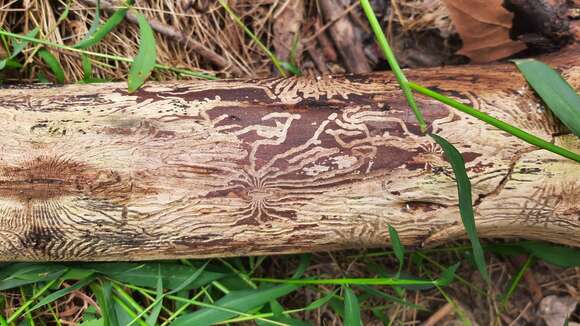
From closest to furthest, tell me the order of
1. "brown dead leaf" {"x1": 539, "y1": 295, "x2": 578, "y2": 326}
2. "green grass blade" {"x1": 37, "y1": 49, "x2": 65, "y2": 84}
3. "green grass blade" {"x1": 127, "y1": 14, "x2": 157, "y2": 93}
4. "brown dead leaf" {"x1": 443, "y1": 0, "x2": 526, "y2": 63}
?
"green grass blade" {"x1": 127, "y1": 14, "x2": 157, "y2": 93}
"brown dead leaf" {"x1": 443, "y1": 0, "x2": 526, "y2": 63}
"green grass blade" {"x1": 37, "y1": 49, "x2": 65, "y2": 84}
"brown dead leaf" {"x1": 539, "y1": 295, "x2": 578, "y2": 326}

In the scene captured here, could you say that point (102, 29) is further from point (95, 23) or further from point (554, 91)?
point (554, 91)

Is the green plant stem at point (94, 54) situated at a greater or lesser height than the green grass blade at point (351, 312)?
greater

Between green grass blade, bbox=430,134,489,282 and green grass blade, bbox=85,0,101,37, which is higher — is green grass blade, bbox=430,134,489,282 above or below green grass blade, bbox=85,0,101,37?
below

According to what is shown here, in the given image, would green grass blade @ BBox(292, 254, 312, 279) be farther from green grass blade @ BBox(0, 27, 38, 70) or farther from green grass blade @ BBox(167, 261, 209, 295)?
green grass blade @ BBox(0, 27, 38, 70)

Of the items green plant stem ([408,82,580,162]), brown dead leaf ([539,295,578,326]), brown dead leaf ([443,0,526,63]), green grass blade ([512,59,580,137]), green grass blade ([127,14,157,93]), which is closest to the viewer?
green plant stem ([408,82,580,162])

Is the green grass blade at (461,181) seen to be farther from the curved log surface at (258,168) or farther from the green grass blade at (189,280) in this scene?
the green grass blade at (189,280)

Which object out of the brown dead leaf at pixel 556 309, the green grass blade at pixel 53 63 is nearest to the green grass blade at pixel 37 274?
the green grass blade at pixel 53 63

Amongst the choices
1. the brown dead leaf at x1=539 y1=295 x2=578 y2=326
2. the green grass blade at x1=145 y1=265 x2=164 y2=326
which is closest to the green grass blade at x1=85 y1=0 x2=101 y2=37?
the green grass blade at x1=145 y1=265 x2=164 y2=326

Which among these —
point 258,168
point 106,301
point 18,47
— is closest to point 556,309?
point 258,168
